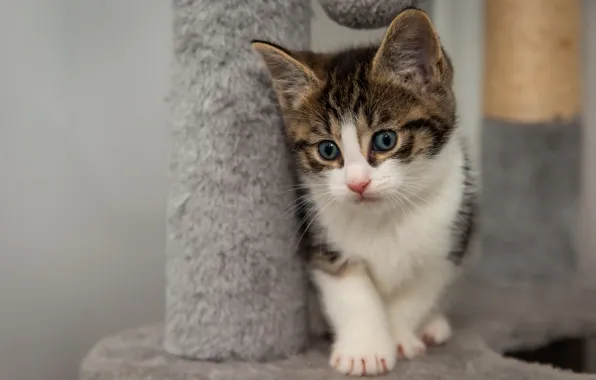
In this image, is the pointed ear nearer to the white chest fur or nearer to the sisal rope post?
the white chest fur

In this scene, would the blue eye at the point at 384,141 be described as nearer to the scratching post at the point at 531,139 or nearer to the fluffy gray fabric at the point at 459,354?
the fluffy gray fabric at the point at 459,354

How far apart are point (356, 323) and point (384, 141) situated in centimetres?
28

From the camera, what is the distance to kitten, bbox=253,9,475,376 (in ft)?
3.23

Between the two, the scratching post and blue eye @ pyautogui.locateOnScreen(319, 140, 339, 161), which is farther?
the scratching post

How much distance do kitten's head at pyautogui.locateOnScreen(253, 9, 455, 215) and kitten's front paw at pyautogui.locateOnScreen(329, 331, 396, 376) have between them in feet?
0.68

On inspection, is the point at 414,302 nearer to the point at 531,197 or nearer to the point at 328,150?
the point at 328,150

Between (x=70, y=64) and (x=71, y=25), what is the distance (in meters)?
0.08

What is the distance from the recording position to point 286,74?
3.39 ft

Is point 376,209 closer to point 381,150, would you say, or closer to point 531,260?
point 381,150

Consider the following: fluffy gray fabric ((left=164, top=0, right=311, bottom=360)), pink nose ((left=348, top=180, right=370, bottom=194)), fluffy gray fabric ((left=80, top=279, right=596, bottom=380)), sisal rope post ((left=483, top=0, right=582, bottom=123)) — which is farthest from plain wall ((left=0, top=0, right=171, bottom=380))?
sisal rope post ((left=483, top=0, right=582, bottom=123))

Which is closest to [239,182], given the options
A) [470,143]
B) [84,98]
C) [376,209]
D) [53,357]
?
[376,209]

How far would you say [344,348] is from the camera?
101 cm

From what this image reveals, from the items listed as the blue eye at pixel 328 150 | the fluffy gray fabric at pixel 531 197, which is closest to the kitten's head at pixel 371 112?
the blue eye at pixel 328 150

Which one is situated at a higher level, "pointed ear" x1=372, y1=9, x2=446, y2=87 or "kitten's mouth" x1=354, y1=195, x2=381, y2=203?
"pointed ear" x1=372, y1=9, x2=446, y2=87
